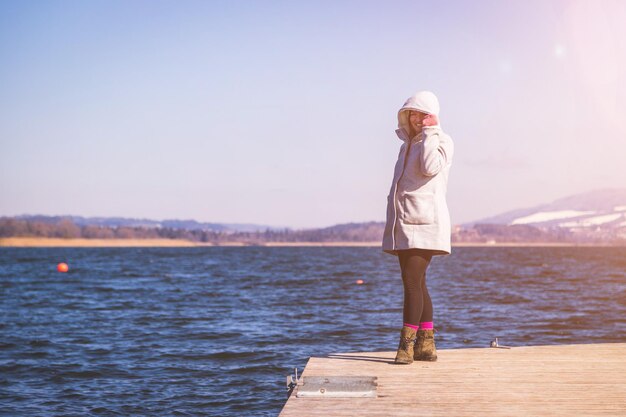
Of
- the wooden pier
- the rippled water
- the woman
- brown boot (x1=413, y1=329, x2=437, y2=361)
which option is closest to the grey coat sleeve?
the woman

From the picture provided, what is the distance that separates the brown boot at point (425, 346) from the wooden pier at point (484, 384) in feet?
0.33

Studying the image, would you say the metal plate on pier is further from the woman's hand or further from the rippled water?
the rippled water

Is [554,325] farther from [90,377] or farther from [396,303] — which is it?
[90,377]

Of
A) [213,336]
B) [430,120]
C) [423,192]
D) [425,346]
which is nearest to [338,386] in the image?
[425,346]

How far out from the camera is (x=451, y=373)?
6.21m

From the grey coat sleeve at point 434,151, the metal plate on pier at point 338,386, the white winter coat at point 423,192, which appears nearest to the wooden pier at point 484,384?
the metal plate on pier at point 338,386

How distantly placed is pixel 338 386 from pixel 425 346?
158cm

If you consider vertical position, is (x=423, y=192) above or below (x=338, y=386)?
above

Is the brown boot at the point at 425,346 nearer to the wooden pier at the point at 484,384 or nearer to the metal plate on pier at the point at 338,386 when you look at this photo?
the wooden pier at the point at 484,384

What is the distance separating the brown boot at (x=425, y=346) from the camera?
22.2 ft

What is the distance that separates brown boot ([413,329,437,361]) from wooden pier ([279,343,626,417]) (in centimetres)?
10

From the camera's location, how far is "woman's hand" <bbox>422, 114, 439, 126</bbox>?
21.2ft

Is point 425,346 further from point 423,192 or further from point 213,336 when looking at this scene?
point 213,336

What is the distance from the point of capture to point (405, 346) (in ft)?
21.5
